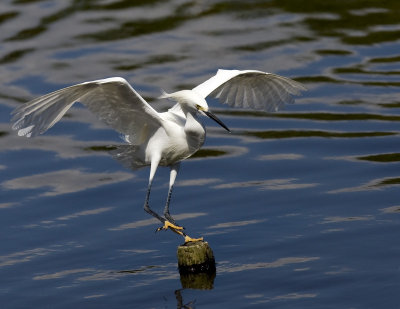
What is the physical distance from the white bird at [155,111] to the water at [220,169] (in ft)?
2.96

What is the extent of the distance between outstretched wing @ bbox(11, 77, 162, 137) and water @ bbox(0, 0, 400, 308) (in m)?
1.45

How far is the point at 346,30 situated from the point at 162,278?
10898 mm

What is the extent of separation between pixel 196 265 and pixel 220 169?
151 inches

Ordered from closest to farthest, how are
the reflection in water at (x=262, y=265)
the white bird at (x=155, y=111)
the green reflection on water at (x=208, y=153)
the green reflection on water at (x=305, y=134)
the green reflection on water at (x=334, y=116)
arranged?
the white bird at (x=155, y=111)
the reflection in water at (x=262, y=265)
the green reflection on water at (x=208, y=153)
the green reflection on water at (x=305, y=134)
the green reflection on water at (x=334, y=116)

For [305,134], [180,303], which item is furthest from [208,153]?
[180,303]

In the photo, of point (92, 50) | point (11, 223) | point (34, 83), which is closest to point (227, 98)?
point (11, 223)

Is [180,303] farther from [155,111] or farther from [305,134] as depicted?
[305,134]

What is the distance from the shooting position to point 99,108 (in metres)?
9.67

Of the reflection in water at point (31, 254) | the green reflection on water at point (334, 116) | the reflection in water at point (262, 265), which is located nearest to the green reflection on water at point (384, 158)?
the green reflection on water at point (334, 116)

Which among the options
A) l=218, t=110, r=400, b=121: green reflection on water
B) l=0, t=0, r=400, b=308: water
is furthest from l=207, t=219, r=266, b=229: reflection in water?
l=218, t=110, r=400, b=121: green reflection on water

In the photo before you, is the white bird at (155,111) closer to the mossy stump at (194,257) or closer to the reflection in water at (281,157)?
the mossy stump at (194,257)

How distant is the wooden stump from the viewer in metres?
9.37

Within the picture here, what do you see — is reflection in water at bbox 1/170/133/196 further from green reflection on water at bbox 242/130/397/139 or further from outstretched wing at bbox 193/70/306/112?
outstretched wing at bbox 193/70/306/112

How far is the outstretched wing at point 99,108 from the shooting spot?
349 inches
